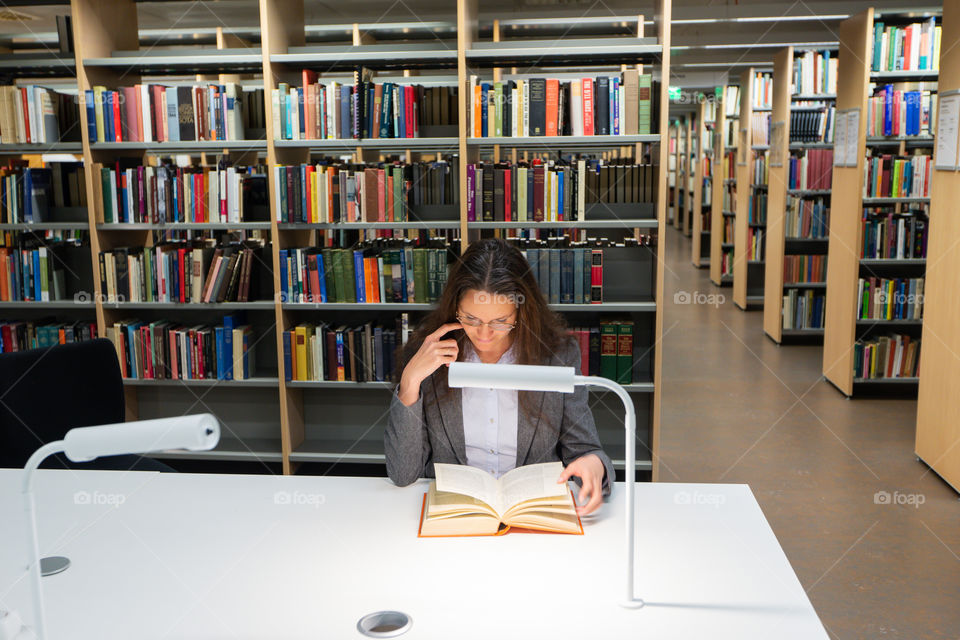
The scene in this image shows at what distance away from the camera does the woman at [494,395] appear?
2145mm

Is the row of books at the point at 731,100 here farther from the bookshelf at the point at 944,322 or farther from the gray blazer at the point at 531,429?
the gray blazer at the point at 531,429

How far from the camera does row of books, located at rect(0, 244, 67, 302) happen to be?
13.3 feet

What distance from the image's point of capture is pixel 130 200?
3930 millimetres

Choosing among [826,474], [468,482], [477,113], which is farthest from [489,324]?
[826,474]

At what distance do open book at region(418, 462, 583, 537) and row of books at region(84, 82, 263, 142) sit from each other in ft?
8.56

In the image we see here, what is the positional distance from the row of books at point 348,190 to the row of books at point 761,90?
5.65 m

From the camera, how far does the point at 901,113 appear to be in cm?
566

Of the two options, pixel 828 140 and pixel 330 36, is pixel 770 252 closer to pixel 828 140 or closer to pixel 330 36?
pixel 828 140

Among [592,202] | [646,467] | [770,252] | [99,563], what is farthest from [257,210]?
[770,252]

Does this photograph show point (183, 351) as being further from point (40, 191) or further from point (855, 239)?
point (855, 239)

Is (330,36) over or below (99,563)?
over

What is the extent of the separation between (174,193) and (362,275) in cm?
101

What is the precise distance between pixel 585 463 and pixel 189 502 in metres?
0.98

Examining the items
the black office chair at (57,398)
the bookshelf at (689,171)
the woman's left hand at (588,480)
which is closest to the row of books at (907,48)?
the woman's left hand at (588,480)
